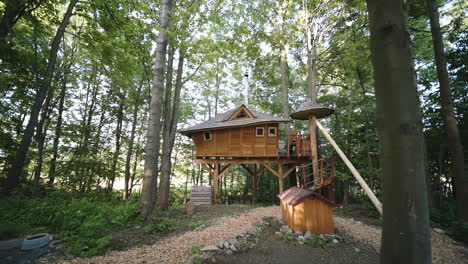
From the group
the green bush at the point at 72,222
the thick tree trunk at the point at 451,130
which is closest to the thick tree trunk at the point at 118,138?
the green bush at the point at 72,222

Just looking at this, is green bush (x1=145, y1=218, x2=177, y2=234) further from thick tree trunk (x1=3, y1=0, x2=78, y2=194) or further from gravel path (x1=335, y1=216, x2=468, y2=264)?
thick tree trunk (x1=3, y1=0, x2=78, y2=194)

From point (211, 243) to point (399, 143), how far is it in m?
4.23

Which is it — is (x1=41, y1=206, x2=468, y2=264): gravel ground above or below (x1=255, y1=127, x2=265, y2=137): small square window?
below

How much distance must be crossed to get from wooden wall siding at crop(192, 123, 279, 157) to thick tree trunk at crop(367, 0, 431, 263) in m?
10.7

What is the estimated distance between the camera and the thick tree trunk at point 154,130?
22.6ft

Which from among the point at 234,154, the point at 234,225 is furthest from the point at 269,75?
the point at 234,225

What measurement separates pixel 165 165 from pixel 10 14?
815cm

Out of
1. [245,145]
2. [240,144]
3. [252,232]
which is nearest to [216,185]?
[240,144]

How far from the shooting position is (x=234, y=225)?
229 inches

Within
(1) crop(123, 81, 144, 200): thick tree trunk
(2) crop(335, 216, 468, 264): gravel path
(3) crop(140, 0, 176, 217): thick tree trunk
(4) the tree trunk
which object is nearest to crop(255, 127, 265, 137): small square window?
(2) crop(335, 216, 468, 264): gravel path

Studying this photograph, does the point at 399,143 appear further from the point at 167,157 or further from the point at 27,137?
the point at 27,137

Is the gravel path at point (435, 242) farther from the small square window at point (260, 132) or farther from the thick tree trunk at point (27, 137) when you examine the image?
the thick tree trunk at point (27, 137)

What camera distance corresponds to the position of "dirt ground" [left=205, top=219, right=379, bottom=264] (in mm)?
4105

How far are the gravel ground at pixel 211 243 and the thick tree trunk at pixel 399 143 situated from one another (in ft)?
11.6
